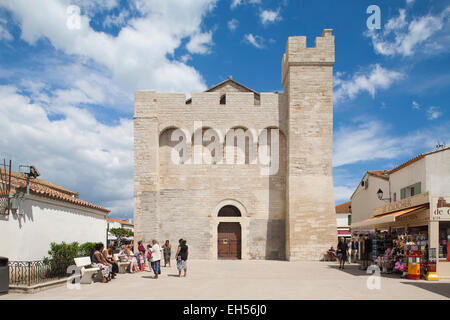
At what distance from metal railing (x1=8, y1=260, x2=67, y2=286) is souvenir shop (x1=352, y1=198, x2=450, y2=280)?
10104mm

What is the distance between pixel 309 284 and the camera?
10.2 meters

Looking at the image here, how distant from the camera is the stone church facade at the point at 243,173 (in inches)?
768

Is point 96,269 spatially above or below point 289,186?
below

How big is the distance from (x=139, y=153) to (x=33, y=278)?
11.0 meters

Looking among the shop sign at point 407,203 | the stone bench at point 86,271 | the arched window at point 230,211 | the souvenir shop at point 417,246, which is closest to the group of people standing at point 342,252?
the souvenir shop at point 417,246

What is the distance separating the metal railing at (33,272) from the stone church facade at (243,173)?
9076 mm

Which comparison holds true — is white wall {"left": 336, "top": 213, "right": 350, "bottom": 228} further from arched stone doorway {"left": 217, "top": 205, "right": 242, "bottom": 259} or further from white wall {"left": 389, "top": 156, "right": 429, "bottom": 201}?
arched stone doorway {"left": 217, "top": 205, "right": 242, "bottom": 259}

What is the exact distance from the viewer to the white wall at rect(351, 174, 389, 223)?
2273cm

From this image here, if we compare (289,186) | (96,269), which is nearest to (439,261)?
(289,186)

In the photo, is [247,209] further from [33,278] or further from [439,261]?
[33,278]

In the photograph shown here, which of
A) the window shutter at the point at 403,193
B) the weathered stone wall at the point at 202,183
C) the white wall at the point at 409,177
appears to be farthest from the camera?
the weathered stone wall at the point at 202,183

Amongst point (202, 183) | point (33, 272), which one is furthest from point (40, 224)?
point (202, 183)

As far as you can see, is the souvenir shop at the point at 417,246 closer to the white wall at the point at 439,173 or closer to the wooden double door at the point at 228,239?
the white wall at the point at 439,173

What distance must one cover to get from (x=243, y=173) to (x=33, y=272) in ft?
41.0
